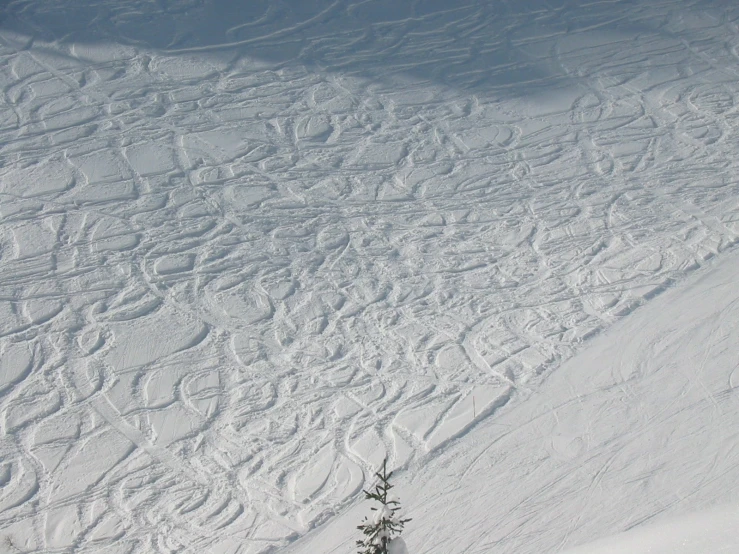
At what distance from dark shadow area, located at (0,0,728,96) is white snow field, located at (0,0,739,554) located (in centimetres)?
6

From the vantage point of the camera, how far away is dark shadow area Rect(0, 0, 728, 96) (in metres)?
12.2

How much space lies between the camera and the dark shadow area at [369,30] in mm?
12211

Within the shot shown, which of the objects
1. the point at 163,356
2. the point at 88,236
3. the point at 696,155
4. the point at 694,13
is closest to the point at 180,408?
the point at 163,356

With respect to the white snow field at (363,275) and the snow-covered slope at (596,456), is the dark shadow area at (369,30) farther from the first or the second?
the snow-covered slope at (596,456)

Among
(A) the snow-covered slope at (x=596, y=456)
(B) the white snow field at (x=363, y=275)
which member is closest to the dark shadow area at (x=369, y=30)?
(B) the white snow field at (x=363, y=275)

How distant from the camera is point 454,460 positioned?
6262 mm

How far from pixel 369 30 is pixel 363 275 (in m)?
5.98

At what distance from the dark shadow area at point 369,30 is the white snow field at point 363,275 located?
0.06m

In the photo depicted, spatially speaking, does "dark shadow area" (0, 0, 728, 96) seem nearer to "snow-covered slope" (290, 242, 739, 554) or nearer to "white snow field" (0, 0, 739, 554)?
"white snow field" (0, 0, 739, 554)

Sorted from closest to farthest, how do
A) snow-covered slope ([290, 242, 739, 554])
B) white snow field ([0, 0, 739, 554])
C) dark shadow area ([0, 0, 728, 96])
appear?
1. snow-covered slope ([290, 242, 739, 554])
2. white snow field ([0, 0, 739, 554])
3. dark shadow area ([0, 0, 728, 96])

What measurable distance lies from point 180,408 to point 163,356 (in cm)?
70

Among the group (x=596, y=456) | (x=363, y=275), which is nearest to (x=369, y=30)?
(x=363, y=275)

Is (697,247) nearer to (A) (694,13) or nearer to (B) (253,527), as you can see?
(B) (253,527)

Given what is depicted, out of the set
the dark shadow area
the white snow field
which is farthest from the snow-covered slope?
the dark shadow area
